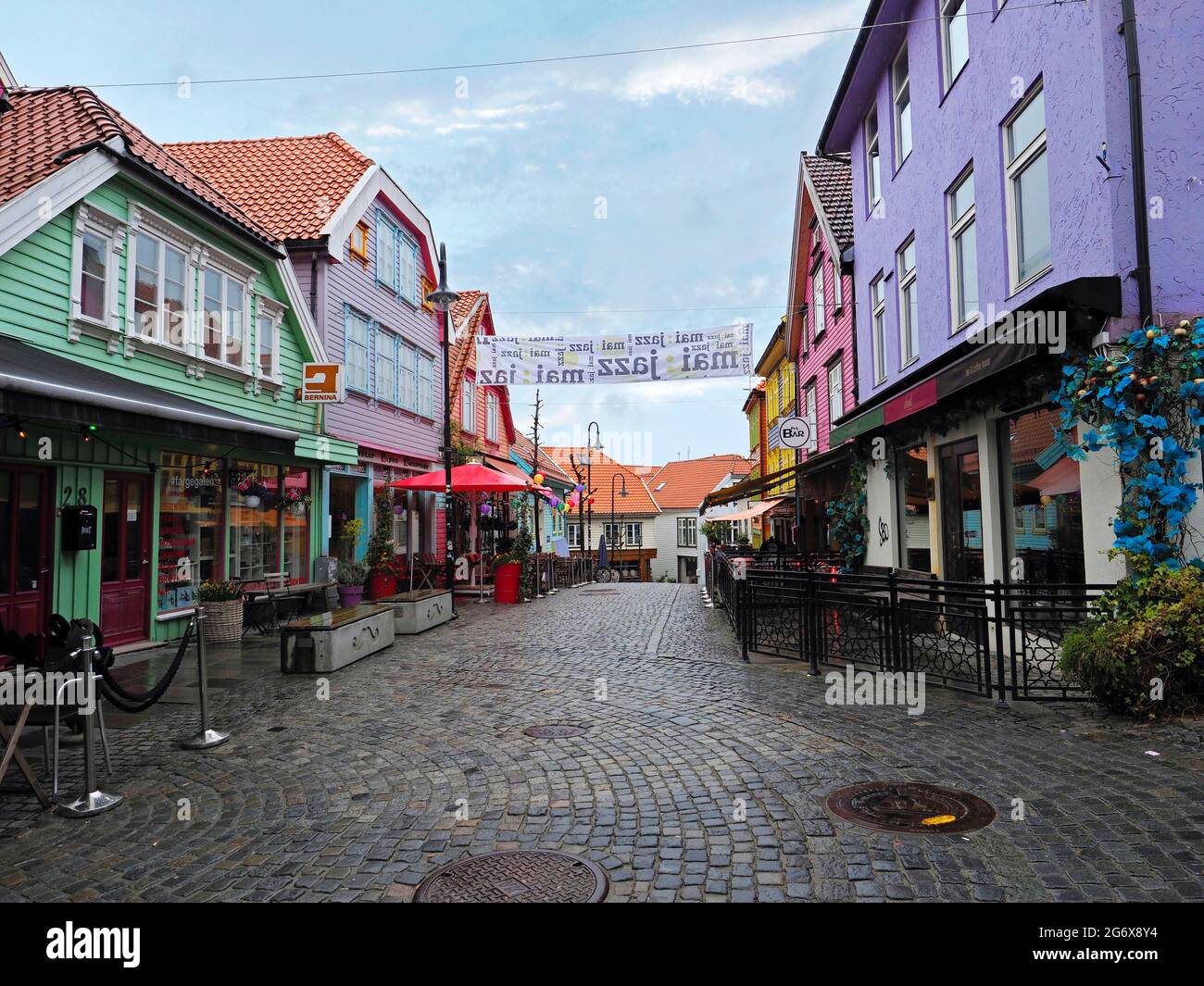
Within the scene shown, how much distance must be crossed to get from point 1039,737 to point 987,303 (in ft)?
20.3

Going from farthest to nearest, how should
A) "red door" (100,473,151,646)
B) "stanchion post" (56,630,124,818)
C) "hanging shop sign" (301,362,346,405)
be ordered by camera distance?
"hanging shop sign" (301,362,346,405) → "red door" (100,473,151,646) → "stanchion post" (56,630,124,818)

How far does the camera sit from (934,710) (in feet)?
22.5

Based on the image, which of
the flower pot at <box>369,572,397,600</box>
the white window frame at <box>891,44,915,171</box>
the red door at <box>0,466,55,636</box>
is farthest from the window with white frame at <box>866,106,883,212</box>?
the red door at <box>0,466,55,636</box>

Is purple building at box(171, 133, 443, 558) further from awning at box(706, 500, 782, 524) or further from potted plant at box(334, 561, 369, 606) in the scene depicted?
awning at box(706, 500, 782, 524)

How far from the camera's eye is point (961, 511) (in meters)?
11.0

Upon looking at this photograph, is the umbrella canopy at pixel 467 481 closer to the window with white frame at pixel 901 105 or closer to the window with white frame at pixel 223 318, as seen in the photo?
the window with white frame at pixel 223 318

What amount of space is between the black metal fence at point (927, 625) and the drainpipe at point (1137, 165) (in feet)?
8.61

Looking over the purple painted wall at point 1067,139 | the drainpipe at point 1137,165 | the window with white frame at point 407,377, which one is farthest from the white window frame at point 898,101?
the window with white frame at point 407,377

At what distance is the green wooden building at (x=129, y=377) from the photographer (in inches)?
341

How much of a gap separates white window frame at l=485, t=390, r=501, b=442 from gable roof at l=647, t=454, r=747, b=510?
29.4m

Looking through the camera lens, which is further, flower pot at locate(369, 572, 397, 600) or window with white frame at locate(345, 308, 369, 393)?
window with white frame at locate(345, 308, 369, 393)

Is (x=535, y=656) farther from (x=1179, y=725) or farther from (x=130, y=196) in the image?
(x=130, y=196)

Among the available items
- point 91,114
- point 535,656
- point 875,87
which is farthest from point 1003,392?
point 91,114

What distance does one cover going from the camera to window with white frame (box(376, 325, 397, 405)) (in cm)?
1861
